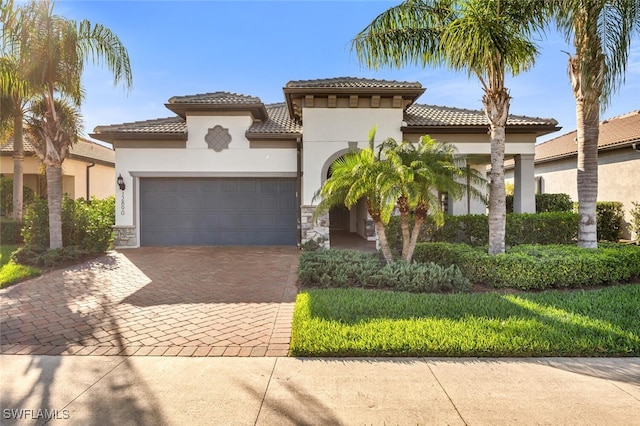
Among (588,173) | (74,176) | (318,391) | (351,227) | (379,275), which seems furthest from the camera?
(351,227)

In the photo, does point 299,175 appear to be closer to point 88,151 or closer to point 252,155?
point 252,155

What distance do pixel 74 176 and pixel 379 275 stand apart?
61.9 ft

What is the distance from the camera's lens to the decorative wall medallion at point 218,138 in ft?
41.7

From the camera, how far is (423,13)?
846 centimetres

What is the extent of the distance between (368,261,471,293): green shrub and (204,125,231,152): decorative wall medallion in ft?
26.8

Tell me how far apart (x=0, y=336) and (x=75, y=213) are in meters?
6.98

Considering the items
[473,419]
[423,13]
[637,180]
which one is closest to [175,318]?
[473,419]

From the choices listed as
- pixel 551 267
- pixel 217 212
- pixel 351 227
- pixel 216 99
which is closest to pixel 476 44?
pixel 551 267

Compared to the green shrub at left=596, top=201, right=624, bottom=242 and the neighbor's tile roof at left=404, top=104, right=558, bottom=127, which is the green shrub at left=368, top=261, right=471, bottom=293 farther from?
the green shrub at left=596, top=201, right=624, bottom=242

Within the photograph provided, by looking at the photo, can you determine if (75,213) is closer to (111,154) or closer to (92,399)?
Result: (92,399)

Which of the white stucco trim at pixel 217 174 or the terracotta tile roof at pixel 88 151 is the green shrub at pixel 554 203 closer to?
the white stucco trim at pixel 217 174

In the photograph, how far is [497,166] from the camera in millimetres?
7969

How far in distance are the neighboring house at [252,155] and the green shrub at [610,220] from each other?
3.70 meters

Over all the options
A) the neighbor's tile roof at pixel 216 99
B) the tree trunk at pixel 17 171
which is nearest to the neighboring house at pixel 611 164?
the neighbor's tile roof at pixel 216 99
